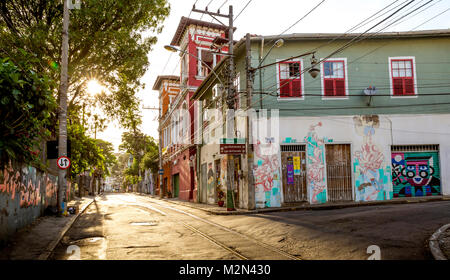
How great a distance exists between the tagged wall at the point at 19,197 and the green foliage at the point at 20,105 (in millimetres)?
650

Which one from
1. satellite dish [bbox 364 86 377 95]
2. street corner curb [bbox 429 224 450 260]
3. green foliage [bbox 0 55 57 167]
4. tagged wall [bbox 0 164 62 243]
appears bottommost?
street corner curb [bbox 429 224 450 260]

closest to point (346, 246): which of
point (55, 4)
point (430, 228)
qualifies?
point (430, 228)

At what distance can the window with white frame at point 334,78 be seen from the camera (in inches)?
744

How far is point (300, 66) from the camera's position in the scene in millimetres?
19000

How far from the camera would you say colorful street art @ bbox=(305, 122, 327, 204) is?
1803 cm

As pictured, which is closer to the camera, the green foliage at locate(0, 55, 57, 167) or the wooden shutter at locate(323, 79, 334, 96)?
the green foliage at locate(0, 55, 57, 167)

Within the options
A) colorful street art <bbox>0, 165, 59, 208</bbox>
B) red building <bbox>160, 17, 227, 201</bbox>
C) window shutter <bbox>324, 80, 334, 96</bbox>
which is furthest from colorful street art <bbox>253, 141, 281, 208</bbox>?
red building <bbox>160, 17, 227, 201</bbox>

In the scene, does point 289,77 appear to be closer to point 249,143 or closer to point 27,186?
point 249,143

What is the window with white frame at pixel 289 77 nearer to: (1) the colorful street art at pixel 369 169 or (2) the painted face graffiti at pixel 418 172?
(1) the colorful street art at pixel 369 169

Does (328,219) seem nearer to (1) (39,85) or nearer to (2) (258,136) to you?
(2) (258,136)

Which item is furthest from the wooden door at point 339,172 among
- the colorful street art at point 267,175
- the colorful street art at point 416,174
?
the colorful street art at point 267,175

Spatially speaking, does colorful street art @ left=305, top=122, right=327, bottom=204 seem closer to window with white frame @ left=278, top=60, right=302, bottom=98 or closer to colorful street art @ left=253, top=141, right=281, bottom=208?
colorful street art @ left=253, top=141, right=281, bottom=208

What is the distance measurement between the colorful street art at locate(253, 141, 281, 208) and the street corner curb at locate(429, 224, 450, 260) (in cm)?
985

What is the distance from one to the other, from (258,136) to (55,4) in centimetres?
1117
